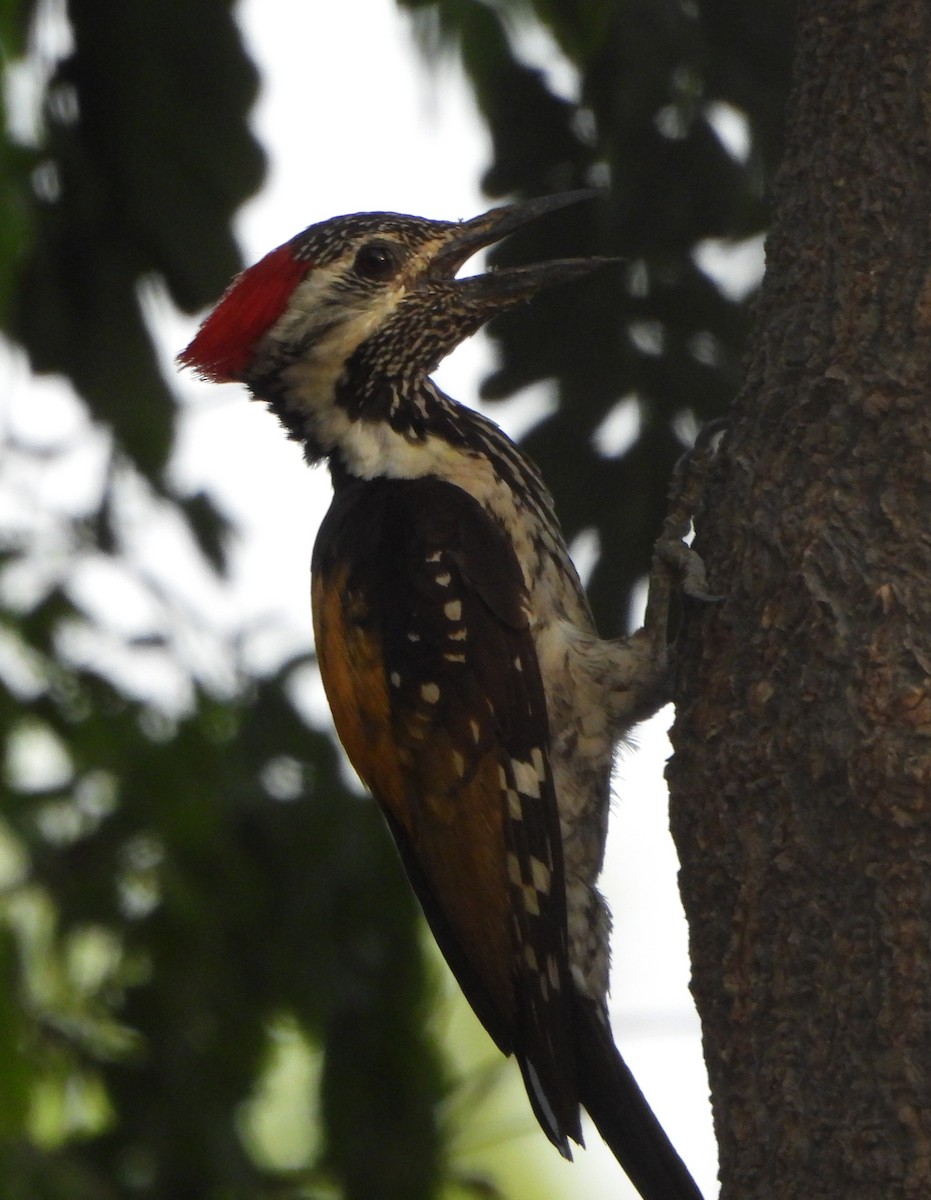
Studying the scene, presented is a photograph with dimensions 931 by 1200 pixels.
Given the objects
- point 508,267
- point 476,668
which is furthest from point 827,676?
point 508,267

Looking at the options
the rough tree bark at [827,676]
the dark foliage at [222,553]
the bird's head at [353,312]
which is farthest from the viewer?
the bird's head at [353,312]

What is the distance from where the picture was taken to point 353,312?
12.5ft

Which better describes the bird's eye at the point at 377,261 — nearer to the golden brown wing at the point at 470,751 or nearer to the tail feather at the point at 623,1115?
the golden brown wing at the point at 470,751

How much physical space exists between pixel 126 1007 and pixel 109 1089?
18 centimetres

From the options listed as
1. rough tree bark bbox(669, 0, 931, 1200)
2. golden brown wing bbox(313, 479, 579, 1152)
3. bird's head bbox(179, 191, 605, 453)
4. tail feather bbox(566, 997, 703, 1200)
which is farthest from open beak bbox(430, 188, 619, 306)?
tail feather bbox(566, 997, 703, 1200)

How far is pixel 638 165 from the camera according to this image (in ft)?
11.1

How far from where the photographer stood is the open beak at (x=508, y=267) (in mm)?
3465

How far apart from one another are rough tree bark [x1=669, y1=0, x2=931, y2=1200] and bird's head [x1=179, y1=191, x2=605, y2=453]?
1070 mm

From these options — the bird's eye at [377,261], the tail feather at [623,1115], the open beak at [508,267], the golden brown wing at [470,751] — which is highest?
the bird's eye at [377,261]

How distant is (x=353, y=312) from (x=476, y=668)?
2.94ft

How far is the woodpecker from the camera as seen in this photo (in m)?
3.29

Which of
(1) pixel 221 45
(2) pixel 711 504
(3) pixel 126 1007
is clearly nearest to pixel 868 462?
(2) pixel 711 504

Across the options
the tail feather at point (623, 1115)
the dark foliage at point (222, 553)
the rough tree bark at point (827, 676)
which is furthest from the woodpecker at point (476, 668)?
the rough tree bark at point (827, 676)

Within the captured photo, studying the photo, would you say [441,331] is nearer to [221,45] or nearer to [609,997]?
[221,45]
